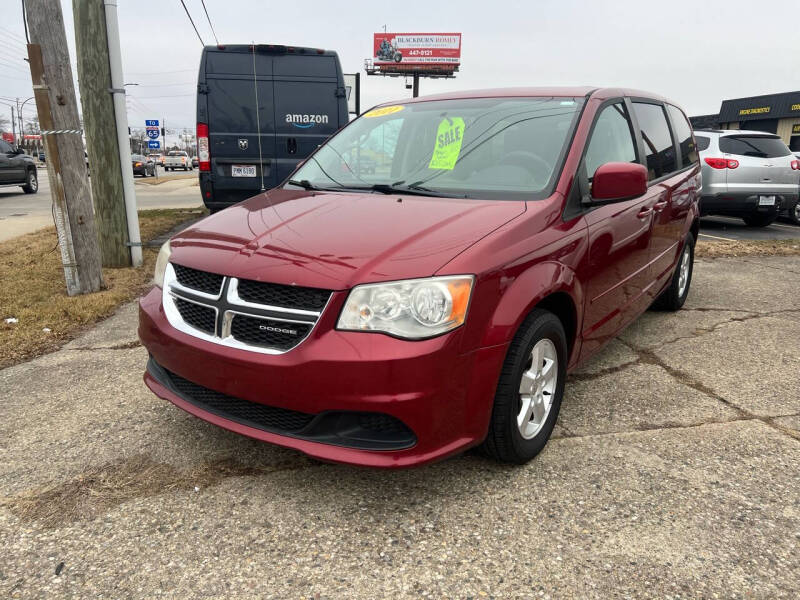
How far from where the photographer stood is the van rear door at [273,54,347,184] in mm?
7957

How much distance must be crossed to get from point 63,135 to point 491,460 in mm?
4585

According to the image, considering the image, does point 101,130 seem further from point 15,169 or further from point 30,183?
point 30,183

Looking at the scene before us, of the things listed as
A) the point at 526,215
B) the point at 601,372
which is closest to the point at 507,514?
the point at 526,215

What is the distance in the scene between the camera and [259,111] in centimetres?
796

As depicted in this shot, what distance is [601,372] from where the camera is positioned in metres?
3.73

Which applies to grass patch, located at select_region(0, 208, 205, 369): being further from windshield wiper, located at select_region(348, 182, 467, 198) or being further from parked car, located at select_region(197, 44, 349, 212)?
windshield wiper, located at select_region(348, 182, 467, 198)

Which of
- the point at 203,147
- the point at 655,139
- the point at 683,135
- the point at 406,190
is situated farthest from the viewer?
the point at 203,147

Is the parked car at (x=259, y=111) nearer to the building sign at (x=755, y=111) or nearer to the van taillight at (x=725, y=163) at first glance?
the van taillight at (x=725, y=163)

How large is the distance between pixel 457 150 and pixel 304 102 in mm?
5520

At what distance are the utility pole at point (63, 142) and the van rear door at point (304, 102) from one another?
321cm

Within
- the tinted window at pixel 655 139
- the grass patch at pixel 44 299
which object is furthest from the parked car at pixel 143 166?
the tinted window at pixel 655 139

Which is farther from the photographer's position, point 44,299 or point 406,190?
point 44,299

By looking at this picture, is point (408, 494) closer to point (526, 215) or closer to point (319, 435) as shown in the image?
point (319, 435)

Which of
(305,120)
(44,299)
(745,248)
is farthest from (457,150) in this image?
(745,248)
